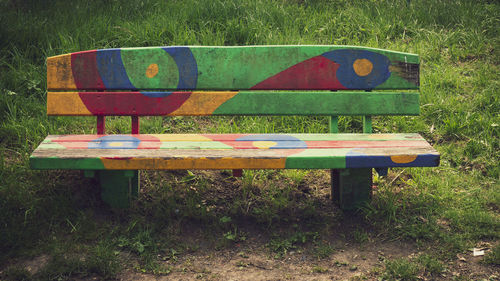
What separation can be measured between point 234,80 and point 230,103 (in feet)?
0.52

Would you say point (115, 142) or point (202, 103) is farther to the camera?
point (202, 103)

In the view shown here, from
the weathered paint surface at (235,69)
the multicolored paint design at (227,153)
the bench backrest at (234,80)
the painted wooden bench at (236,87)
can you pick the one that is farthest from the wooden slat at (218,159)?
the weathered paint surface at (235,69)

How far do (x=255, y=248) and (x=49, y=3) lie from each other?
3.74 meters

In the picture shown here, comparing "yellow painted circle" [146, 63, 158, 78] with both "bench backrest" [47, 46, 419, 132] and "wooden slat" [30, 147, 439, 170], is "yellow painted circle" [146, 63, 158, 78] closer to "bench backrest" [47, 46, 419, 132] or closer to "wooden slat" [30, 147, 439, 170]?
"bench backrest" [47, 46, 419, 132]

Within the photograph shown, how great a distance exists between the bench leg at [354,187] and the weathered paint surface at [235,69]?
23.6 inches

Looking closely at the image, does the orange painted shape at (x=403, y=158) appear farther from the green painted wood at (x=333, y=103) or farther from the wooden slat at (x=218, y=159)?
the green painted wood at (x=333, y=103)

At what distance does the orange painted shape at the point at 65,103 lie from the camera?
10.2 ft

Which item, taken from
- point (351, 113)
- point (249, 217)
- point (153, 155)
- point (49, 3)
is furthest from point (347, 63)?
point (49, 3)

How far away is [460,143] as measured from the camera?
3734 millimetres

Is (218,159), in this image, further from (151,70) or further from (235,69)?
(151,70)

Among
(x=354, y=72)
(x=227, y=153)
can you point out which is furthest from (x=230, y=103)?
(x=354, y=72)

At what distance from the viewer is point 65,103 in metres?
3.10

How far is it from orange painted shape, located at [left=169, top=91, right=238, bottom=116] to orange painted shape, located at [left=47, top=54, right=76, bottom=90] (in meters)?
0.68

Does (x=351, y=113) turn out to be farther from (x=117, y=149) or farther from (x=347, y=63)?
(x=117, y=149)
